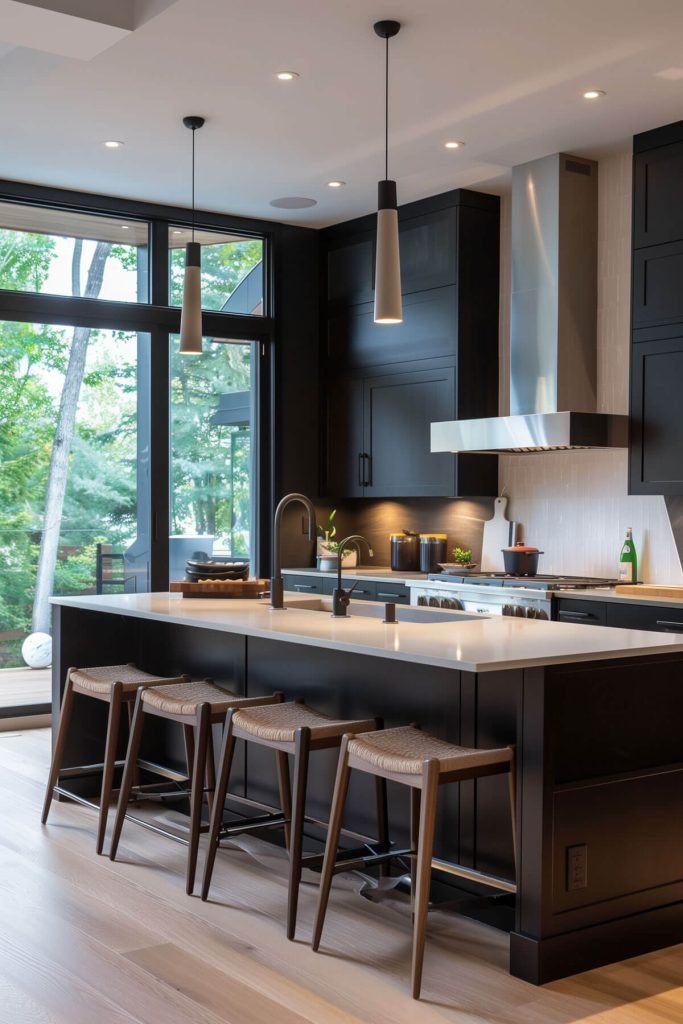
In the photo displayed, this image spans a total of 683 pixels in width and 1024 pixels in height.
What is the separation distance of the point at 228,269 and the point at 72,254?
101 cm

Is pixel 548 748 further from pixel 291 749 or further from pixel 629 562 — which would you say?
pixel 629 562

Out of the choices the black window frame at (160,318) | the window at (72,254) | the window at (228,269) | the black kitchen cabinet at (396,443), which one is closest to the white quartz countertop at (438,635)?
the black kitchen cabinet at (396,443)

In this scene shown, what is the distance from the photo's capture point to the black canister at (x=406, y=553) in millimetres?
6746

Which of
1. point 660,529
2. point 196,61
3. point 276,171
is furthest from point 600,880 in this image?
point 276,171

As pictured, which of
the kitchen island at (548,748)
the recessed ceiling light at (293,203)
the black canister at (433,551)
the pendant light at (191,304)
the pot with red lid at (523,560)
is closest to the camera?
the kitchen island at (548,748)

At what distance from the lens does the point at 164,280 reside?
6613mm

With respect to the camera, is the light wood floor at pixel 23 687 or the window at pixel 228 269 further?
the window at pixel 228 269

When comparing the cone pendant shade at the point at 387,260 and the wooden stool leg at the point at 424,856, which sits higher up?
the cone pendant shade at the point at 387,260

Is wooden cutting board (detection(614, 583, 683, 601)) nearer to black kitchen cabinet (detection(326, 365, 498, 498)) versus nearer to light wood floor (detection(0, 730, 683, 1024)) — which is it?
black kitchen cabinet (detection(326, 365, 498, 498))

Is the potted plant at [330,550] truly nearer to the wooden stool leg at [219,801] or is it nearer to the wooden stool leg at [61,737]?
the wooden stool leg at [61,737]

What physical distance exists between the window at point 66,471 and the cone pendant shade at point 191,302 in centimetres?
197

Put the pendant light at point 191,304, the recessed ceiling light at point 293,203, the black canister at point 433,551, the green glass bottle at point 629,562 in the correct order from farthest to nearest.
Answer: the black canister at point 433,551, the recessed ceiling light at point 293,203, the green glass bottle at point 629,562, the pendant light at point 191,304

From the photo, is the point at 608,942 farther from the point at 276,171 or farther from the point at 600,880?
the point at 276,171

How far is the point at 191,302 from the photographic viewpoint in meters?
4.60
